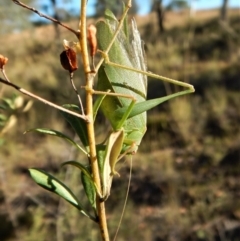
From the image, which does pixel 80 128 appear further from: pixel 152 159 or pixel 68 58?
pixel 152 159

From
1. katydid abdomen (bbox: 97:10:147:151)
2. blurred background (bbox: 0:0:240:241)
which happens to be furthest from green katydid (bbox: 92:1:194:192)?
blurred background (bbox: 0:0:240:241)

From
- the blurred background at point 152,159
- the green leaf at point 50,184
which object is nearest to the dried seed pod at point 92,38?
the green leaf at point 50,184

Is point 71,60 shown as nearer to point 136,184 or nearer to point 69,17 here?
point 69,17

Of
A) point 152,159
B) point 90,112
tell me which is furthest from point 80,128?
point 152,159

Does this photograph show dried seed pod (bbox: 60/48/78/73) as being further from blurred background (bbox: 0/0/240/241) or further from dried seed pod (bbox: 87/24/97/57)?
blurred background (bbox: 0/0/240/241)

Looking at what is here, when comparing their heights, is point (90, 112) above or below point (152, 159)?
above

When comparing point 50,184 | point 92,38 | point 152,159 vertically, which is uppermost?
point 92,38
